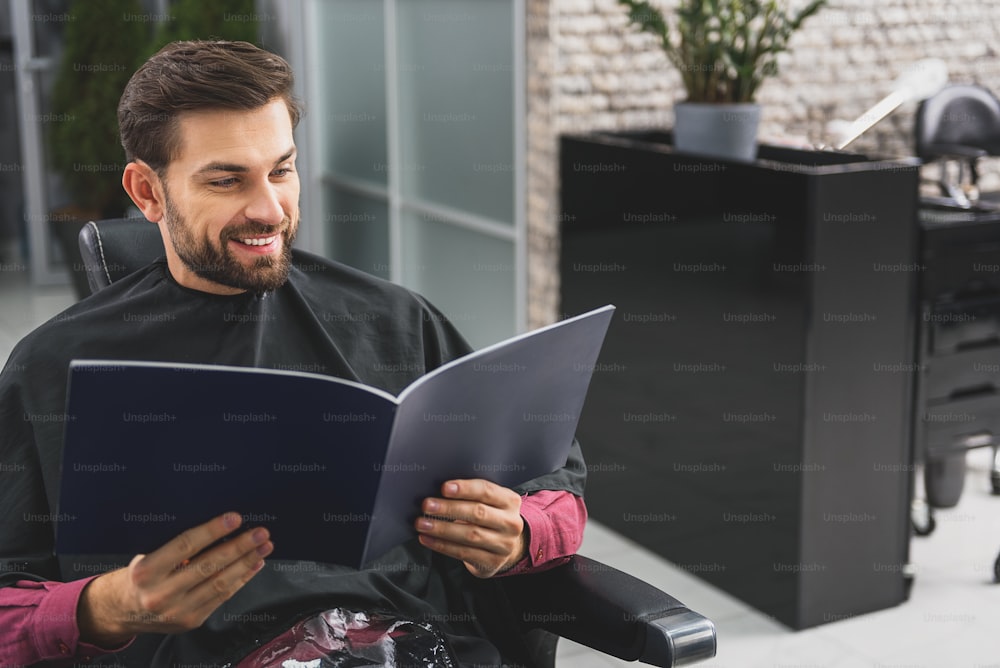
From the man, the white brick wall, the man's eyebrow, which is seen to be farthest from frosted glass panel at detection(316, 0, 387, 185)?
the man's eyebrow

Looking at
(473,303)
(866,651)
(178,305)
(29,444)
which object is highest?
(178,305)

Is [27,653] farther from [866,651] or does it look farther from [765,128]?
[765,128]

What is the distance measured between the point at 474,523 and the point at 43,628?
50 centimetres

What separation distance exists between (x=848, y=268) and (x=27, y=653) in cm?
198

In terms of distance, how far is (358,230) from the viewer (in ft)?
17.1

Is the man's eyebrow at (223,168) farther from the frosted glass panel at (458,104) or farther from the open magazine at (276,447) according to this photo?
the frosted glass panel at (458,104)

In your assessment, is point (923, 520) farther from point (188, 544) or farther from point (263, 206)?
point (188, 544)

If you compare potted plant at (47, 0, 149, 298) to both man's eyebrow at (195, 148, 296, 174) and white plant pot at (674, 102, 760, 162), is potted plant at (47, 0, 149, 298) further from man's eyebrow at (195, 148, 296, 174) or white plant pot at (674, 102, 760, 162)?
man's eyebrow at (195, 148, 296, 174)

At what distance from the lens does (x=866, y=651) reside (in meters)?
2.79

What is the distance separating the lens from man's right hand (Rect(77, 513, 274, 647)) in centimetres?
125

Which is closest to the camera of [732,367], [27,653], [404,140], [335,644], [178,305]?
[27,653]

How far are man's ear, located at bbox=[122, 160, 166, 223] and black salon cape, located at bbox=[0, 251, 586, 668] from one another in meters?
0.10

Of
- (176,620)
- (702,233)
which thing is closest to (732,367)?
(702,233)

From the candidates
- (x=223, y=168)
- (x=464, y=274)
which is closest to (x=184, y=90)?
(x=223, y=168)
